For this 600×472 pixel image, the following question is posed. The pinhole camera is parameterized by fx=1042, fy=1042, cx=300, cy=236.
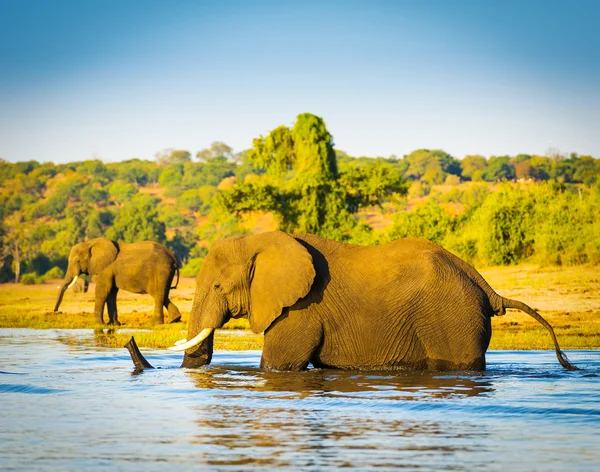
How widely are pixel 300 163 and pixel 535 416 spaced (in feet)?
97.3

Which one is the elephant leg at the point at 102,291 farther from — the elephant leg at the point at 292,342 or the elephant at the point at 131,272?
the elephant leg at the point at 292,342

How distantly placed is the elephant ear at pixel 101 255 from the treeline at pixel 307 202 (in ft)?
35.9

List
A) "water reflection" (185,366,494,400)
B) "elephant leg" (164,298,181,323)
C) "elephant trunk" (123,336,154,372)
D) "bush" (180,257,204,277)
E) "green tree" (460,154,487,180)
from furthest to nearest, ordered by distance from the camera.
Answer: "green tree" (460,154,487,180), "bush" (180,257,204,277), "elephant leg" (164,298,181,323), "elephant trunk" (123,336,154,372), "water reflection" (185,366,494,400)

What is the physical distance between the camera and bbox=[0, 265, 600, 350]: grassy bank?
15.9m

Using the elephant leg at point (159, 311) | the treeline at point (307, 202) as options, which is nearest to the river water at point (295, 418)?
the elephant leg at point (159, 311)

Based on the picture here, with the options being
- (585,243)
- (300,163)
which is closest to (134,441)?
(585,243)

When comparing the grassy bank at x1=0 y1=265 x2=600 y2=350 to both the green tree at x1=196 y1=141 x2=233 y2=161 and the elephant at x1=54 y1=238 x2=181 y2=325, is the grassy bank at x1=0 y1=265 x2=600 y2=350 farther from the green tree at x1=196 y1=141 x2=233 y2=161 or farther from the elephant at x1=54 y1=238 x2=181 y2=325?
the green tree at x1=196 y1=141 x2=233 y2=161

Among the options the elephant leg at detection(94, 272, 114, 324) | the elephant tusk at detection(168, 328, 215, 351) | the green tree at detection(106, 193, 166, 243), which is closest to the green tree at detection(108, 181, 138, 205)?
the green tree at detection(106, 193, 166, 243)

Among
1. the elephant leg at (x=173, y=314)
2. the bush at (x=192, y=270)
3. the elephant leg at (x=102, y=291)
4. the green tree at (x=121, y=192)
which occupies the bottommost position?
the bush at (x=192, y=270)

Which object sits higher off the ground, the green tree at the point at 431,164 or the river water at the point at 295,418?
the green tree at the point at 431,164

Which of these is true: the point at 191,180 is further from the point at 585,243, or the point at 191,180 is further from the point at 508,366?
the point at 508,366

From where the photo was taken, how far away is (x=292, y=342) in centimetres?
1086

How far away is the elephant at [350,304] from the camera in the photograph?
10.8 metres

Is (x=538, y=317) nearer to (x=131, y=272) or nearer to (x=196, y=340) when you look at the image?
(x=196, y=340)
